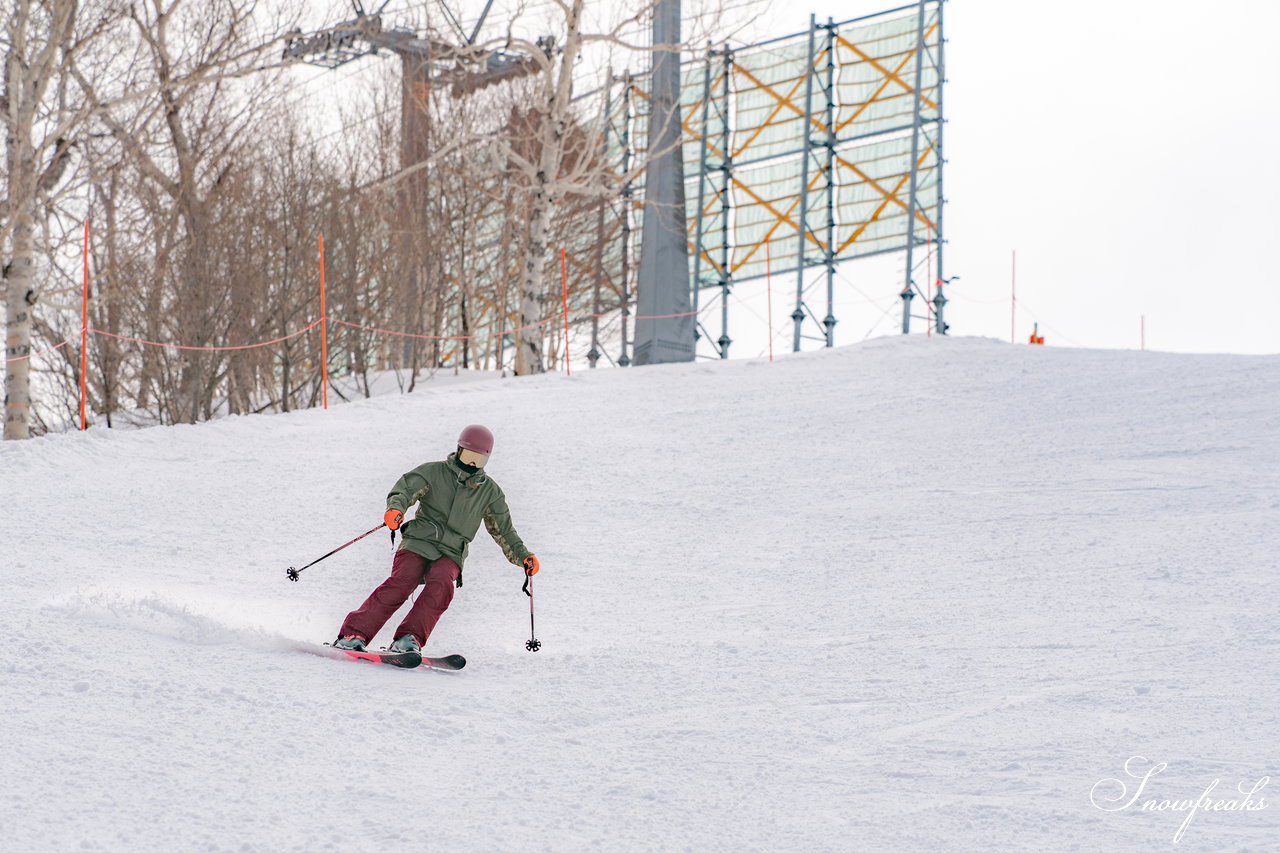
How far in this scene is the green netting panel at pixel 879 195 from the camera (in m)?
30.9

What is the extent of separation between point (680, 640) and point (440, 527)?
58.0 inches

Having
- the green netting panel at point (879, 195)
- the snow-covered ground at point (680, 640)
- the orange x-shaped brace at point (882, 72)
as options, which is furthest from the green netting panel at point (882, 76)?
the snow-covered ground at point (680, 640)

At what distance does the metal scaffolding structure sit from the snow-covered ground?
18.4 m

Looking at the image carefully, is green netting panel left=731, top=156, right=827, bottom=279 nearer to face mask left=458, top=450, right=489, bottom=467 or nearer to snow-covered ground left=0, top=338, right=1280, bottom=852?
snow-covered ground left=0, top=338, right=1280, bottom=852

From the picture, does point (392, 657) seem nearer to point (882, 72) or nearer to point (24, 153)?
point (24, 153)

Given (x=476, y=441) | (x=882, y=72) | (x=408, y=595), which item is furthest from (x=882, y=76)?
(x=408, y=595)

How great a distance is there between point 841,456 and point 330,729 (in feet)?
24.1

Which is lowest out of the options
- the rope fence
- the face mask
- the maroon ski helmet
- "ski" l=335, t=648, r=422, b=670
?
"ski" l=335, t=648, r=422, b=670

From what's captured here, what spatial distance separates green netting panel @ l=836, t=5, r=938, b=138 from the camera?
101ft

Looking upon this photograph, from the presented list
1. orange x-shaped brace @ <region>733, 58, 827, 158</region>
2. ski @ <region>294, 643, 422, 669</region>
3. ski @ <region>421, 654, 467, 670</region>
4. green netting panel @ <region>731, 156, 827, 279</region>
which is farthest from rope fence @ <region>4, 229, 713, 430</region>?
ski @ <region>421, 654, 467, 670</region>

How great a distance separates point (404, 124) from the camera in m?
27.5

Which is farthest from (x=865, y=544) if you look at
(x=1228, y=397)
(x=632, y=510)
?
(x=1228, y=397)

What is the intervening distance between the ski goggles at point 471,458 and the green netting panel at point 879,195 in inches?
1000

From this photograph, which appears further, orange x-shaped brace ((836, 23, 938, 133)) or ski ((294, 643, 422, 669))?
orange x-shaped brace ((836, 23, 938, 133))
